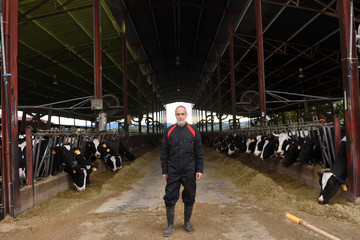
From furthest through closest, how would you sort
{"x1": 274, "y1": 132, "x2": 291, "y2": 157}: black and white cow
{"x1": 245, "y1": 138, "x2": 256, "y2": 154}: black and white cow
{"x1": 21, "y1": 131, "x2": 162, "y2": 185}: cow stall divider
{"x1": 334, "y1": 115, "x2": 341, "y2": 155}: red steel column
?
{"x1": 245, "y1": 138, "x2": 256, "y2": 154}: black and white cow → {"x1": 274, "y1": 132, "x2": 291, "y2": 157}: black and white cow → {"x1": 21, "y1": 131, "x2": 162, "y2": 185}: cow stall divider → {"x1": 334, "y1": 115, "x2": 341, "y2": 155}: red steel column

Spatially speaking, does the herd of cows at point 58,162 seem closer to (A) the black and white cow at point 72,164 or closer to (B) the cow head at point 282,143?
(A) the black and white cow at point 72,164

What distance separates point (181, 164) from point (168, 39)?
Answer: 22.8m

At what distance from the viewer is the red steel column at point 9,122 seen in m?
5.03

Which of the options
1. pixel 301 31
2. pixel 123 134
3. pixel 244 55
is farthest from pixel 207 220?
pixel 244 55

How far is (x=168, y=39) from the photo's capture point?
84.2 feet

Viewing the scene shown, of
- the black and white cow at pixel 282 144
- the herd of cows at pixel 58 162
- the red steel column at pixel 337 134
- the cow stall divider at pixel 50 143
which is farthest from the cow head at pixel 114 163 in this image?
the red steel column at pixel 337 134

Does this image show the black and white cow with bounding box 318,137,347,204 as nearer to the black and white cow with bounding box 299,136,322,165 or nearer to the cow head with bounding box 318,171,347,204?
the cow head with bounding box 318,171,347,204

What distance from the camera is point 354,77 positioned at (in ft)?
17.7

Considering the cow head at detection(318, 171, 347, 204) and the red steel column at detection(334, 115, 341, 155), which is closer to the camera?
the cow head at detection(318, 171, 347, 204)

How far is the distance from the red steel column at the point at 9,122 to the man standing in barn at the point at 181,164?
2.73 metres

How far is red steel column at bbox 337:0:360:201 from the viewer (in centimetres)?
515

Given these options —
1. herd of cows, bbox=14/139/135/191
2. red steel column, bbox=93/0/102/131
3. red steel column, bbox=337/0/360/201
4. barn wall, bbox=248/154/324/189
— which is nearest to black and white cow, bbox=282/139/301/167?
barn wall, bbox=248/154/324/189

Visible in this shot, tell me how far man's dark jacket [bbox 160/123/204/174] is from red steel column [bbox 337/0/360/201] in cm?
280

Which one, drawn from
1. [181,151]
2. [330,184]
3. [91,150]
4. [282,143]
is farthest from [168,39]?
[181,151]
